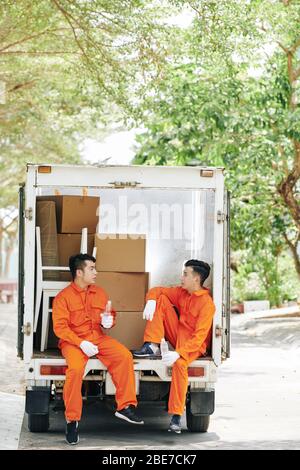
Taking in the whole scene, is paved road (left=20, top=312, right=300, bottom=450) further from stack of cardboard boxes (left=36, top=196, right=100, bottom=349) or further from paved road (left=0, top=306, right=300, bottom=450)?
stack of cardboard boxes (left=36, top=196, right=100, bottom=349)

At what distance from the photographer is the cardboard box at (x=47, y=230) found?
11.6m

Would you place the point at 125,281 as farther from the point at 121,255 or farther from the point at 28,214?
the point at 28,214

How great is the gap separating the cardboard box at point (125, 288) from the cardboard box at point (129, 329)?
75 mm

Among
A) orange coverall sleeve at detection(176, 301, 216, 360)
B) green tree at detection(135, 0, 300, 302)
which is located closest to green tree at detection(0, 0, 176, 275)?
green tree at detection(135, 0, 300, 302)

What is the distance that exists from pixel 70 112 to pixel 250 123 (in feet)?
27.9

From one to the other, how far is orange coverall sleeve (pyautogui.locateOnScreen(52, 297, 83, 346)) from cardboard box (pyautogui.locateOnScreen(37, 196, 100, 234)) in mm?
1313

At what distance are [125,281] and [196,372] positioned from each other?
137 cm

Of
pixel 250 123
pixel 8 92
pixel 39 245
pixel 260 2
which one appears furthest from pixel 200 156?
pixel 39 245

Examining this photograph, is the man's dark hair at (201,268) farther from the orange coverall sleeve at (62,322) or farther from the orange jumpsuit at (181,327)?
the orange coverall sleeve at (62,322)

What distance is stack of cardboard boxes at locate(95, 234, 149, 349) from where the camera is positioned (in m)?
11.3

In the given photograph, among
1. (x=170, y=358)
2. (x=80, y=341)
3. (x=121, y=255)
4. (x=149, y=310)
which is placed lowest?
(x=170, y=358)

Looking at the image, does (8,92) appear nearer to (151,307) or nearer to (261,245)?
(261,245)

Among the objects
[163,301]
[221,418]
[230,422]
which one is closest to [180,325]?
[163,301]

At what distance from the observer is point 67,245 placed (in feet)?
38.8
